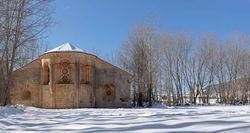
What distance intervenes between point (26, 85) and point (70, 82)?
21.2 feet

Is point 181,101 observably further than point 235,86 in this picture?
No

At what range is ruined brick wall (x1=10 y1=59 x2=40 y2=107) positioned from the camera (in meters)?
38.3

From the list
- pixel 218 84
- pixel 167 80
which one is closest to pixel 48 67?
pixel 167 80

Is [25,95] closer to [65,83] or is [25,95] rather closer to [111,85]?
[65,83]

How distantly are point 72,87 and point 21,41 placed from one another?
1393 centimetres

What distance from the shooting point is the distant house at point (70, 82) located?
35.6 m

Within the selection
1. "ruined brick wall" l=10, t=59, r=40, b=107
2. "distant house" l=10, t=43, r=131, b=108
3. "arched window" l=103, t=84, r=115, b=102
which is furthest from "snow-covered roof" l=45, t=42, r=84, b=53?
"arched window" l=103, t=84, r=115, b=102

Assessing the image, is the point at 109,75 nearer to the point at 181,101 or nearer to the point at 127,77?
the point at 127,77

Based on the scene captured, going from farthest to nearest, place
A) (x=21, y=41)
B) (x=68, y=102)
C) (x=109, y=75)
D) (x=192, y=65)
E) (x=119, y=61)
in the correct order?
(x=192, y=65), (x=119, y=61), (x=109, y=75), (x=68, y=102), (x=21, y=41)

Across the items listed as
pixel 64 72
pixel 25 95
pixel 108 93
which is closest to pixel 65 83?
pixel 64 72

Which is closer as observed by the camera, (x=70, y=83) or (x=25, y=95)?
(x=70, y=83)

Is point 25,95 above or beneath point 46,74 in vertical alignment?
beneath

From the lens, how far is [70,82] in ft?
118

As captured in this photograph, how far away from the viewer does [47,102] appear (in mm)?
36000
